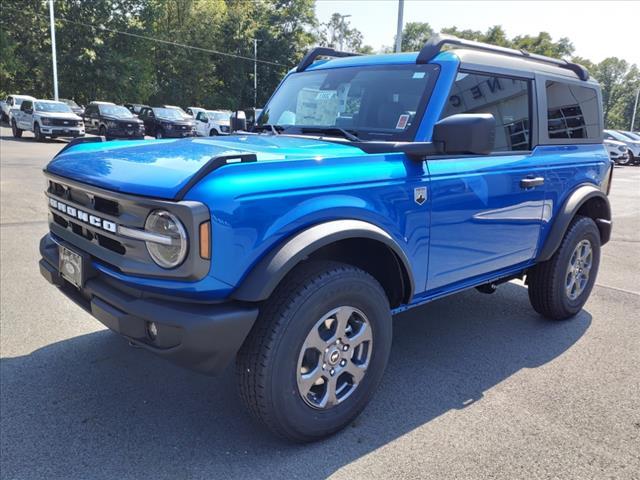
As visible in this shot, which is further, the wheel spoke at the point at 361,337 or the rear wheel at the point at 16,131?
the rear wheel at the point at 16,131

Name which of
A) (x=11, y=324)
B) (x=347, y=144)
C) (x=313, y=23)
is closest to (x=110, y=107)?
(x=11, y=324)

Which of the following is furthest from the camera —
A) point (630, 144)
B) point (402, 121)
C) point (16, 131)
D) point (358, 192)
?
point (630, 144)

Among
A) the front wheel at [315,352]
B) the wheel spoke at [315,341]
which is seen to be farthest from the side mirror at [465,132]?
the wheel spoke at [315,341]

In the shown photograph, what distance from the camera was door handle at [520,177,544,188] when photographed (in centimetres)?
361

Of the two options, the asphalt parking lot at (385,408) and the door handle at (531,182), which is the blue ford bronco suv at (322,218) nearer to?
the door handle at (531,182)

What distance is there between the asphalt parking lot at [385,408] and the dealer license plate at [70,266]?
0.78 metres

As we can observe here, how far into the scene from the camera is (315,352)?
8.53 ft

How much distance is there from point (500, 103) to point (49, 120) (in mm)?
22343

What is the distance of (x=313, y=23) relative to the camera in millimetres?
48375

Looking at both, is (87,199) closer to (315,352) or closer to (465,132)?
(315,352)

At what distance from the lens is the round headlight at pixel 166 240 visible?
2193 millimetres

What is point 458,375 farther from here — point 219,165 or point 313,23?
point 313,23

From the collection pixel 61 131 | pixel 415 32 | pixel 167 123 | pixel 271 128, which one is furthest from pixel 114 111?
pixel 415 32

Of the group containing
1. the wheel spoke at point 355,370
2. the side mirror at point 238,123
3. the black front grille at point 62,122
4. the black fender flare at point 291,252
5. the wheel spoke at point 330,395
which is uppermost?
the black front grille at point 62,122
